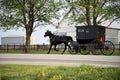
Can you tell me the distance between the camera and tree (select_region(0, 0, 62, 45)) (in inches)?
659

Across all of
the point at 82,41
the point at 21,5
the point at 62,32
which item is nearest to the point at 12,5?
the point at 21,5

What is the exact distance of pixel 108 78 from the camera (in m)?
4.50

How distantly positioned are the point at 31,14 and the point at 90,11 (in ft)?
11.3

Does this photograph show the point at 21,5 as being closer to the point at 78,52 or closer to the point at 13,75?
the point at 78,52

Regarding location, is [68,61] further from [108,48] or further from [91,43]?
[91,43]

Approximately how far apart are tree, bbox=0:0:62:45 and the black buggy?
3147 millimetres

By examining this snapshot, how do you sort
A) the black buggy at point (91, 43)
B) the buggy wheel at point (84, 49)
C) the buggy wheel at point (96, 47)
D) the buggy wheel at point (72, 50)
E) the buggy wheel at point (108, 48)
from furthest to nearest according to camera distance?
the buggy wheel at point (72, 50) → the buggy wheel at point (84, 49) → the buggy wheel at point (96, 47) → the black buggy at point (91, 43) → the buggy wheel at point (108, 48)

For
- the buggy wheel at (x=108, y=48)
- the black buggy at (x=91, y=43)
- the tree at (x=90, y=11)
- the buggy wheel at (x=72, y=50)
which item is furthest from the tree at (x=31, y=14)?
the buggy wheel at (x=108, y=48)

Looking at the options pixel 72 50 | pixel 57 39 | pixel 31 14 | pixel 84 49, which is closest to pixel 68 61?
pixel 72 50

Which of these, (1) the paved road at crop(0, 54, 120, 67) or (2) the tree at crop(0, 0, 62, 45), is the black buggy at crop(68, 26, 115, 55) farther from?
(2) the tree at crop(0, 0, 62, 45)

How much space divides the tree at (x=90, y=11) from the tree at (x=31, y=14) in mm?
1741

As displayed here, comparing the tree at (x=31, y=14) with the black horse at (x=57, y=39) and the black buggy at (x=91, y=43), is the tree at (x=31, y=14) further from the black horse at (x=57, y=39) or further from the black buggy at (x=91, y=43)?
the black buggy at (x=91, y=43)

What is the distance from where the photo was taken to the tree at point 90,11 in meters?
16.6

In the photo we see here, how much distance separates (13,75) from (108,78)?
1368 millimetres
